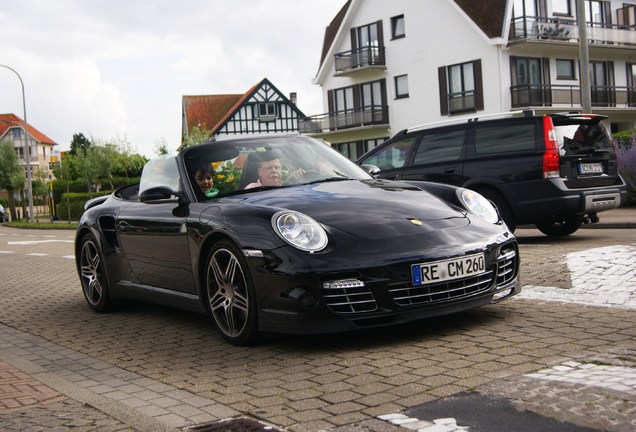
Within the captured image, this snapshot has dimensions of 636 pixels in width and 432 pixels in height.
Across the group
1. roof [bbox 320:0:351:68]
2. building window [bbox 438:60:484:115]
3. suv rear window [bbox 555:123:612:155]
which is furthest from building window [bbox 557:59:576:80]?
suv rear window [bbox 555:123:612:155]

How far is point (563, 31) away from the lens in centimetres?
4106

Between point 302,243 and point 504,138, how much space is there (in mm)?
6702

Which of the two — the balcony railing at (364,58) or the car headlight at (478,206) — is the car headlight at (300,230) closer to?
the car headlight at (478,206)

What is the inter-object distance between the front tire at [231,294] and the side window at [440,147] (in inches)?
258

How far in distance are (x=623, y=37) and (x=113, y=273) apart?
42.1 meters

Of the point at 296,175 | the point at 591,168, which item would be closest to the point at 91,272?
the point at 296,175

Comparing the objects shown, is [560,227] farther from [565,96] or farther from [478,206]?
[565,96]

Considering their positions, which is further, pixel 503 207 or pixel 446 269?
pixel 503 207

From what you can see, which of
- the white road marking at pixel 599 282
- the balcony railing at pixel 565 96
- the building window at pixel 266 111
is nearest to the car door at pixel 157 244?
the white road marking at pixel 599 282

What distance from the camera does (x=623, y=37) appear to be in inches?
1756

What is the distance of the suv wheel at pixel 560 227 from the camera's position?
11938mm

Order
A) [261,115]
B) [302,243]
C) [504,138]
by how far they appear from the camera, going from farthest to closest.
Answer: [261,115], [504,138], [302,243]

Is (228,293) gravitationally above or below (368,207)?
below

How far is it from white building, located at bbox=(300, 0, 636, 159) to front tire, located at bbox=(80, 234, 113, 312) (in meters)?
32.6
